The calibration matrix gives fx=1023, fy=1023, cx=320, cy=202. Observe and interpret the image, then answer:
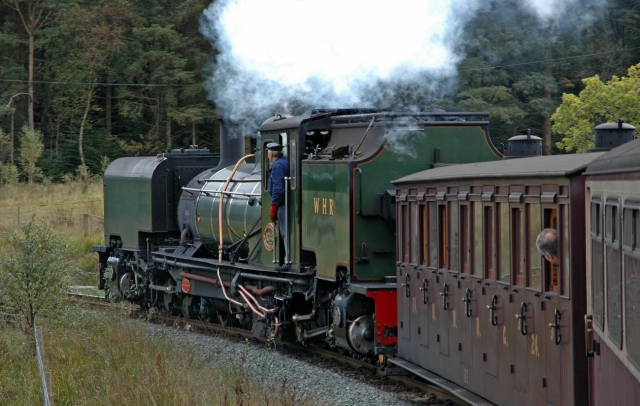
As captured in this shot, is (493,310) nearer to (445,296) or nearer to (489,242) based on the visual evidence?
(489,242)

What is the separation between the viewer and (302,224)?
13133mm

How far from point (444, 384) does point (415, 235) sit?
169cm

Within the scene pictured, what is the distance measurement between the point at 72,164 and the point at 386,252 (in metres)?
39.1

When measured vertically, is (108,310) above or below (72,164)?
below

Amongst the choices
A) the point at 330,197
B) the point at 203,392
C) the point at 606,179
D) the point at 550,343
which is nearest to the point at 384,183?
the point at 330,197

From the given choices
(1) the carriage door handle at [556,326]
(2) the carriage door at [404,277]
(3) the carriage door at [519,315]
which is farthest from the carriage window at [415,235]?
(1) the carriage door handle at [556,326]

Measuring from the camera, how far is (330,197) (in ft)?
39.6

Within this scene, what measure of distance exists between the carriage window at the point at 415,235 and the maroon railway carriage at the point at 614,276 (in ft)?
13.1

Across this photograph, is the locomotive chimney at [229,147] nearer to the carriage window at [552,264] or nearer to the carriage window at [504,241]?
the carriage window at [504,241]

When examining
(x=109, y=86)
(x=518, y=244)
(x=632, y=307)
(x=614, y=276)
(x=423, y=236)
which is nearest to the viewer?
(x=632, y=307)

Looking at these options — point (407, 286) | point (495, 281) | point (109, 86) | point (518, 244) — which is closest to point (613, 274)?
point (518, 244)

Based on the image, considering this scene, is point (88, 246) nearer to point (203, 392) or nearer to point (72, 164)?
point (203, 392)

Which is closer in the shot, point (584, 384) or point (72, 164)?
point (584, 384)

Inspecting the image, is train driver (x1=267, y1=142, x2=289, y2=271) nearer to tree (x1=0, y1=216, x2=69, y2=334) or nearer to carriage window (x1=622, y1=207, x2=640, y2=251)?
tree (x1=0, y1=216, x2=69, y2=334)
